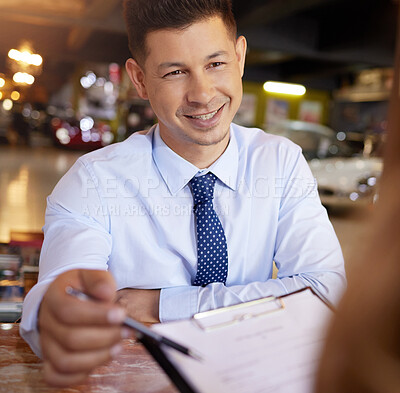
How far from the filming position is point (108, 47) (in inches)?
345

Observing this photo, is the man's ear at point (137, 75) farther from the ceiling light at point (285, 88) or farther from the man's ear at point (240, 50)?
the ceiling light at point (285, 88)

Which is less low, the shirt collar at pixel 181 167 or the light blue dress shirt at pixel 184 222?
the shirt collar at pixel 181 167

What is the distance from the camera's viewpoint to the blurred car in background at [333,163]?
5.50 meters

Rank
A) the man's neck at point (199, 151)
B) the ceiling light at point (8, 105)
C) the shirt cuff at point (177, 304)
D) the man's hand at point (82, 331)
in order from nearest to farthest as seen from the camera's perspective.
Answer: the man's hand at point (82, 331)
the shirt cuff at point (177, 304)
the man's neck at point (199, 151)
the ceiling light at point (8, 105)

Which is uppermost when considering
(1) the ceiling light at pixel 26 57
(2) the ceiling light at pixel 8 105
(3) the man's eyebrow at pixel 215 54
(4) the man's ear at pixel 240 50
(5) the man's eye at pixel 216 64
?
(2) the ceiling light at pixel 8 105

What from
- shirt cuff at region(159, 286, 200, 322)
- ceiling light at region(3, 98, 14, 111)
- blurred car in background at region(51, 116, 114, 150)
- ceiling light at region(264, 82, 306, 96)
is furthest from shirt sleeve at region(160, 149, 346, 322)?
ceiling light at region(264, 82, 306, 96)

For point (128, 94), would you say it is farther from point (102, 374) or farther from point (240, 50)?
point (102, 374)

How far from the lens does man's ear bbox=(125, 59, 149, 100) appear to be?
53.7 inches

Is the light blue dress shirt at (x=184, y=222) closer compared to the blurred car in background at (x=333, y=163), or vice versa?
the light blue dress shirt at (x=184, y=222)

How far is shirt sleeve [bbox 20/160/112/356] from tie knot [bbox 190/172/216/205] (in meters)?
0.25

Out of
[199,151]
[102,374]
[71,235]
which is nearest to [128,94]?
[199,151]

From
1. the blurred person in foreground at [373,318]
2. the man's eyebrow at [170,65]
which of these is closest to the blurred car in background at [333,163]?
the man's eyebrow at [170,65]

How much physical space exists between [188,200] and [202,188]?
5 centimetres

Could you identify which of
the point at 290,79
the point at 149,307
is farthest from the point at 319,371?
the point at 290,79
